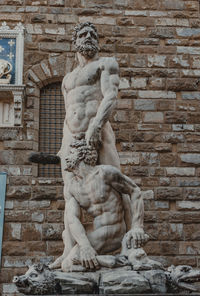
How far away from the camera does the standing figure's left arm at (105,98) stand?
5363mm

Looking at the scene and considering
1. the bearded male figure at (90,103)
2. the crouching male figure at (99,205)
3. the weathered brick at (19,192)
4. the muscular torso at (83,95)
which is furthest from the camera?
the weathered brick at (19,192)

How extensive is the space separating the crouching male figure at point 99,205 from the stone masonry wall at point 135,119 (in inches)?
101

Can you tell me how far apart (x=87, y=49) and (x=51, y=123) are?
9.09 feet

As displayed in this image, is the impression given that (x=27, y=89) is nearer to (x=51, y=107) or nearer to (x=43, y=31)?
(x=51, y=107)

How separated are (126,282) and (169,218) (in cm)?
356

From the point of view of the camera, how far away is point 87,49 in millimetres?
5828

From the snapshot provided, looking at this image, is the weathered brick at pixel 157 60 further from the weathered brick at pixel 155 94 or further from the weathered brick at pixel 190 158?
the weathered brick at pixel 190 158

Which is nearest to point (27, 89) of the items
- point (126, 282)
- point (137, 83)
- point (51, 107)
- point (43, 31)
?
point (51, 107)

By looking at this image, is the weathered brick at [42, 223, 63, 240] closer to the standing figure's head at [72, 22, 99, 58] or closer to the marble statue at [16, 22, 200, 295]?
the marble statue at [16, 22, 200, 295]

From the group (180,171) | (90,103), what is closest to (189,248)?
(180,171)

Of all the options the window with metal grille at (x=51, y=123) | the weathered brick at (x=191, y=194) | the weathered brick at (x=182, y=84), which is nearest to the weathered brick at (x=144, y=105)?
the weathered brick at (x=182, y=84)

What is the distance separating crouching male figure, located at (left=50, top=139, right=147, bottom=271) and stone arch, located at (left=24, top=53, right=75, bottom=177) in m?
3.16

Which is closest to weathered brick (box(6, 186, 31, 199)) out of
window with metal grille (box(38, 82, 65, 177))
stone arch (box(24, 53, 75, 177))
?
window with metal grille (box(38, 82, 65, 177))

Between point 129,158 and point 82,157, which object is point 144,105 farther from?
Answer: point 82,157
